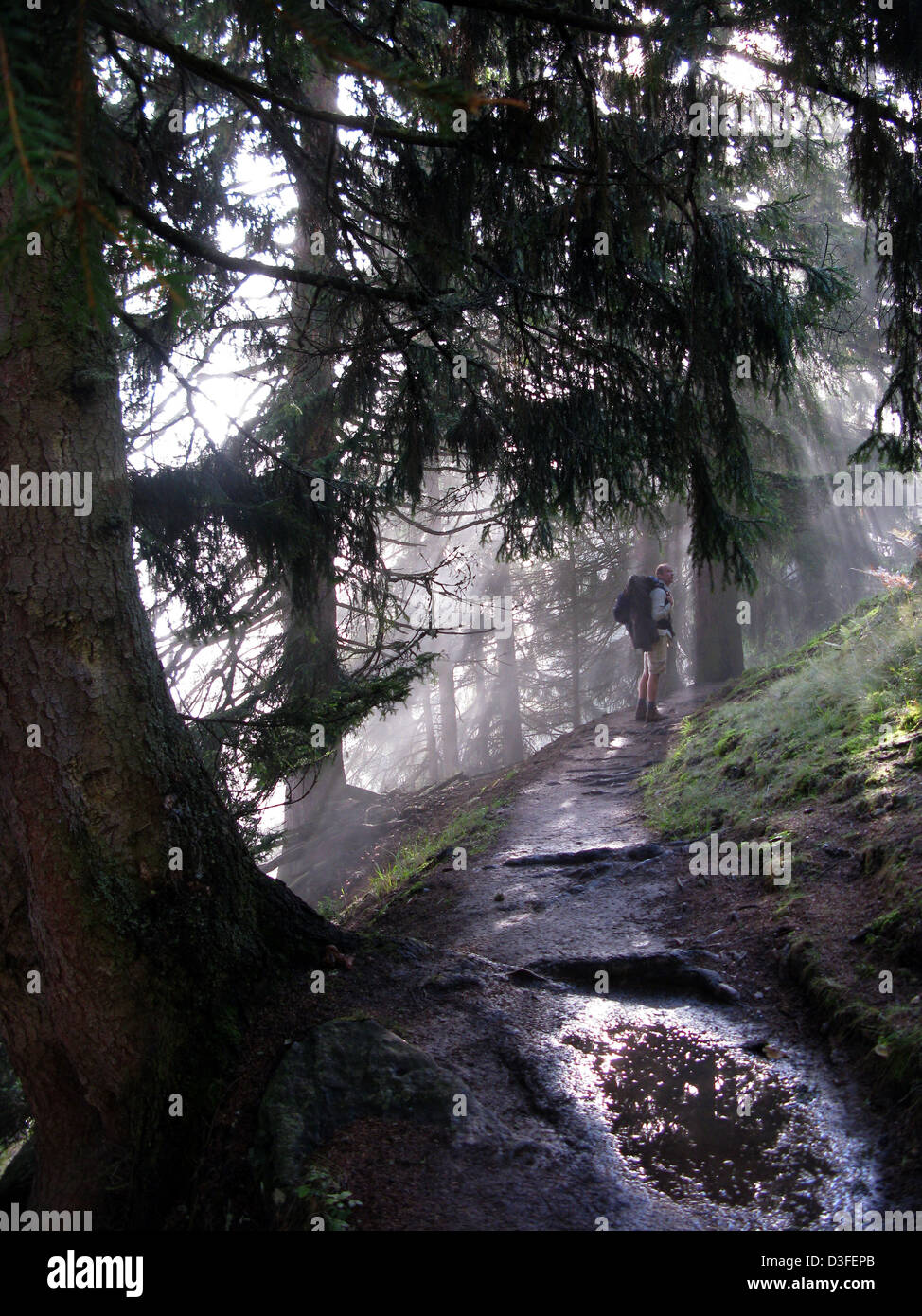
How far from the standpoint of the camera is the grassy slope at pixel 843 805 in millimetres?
3723

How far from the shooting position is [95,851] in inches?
139

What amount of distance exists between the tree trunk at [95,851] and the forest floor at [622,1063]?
71cm

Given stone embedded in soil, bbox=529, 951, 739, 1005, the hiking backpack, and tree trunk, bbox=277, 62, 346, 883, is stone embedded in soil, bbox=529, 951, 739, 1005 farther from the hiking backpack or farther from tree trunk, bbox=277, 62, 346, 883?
the hiking backpack

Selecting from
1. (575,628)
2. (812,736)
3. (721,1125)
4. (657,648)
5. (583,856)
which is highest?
(575,628)

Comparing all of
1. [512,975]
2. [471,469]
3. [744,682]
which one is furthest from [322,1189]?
[744,682]

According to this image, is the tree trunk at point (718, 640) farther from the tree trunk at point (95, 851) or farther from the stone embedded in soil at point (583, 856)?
the tree trunk at point (95, 851)

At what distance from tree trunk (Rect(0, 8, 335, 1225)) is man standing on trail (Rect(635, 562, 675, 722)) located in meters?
8.96

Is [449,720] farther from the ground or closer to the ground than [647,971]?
farther from the ground

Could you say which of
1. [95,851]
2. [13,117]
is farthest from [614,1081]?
[13,117]

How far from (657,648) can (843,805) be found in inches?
266

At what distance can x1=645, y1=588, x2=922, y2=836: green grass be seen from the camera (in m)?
5.98

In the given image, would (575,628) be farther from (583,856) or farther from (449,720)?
(583,856)
